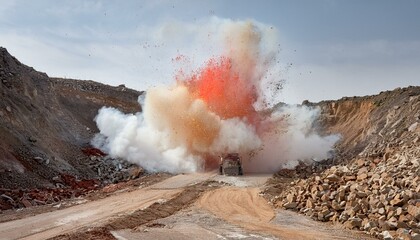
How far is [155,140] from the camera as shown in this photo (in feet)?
137

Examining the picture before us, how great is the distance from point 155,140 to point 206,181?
13.2 metres

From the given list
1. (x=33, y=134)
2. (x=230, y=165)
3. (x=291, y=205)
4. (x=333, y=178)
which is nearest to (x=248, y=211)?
(x=291, y=205)

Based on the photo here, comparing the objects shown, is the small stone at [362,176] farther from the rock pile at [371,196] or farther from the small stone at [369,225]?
the small stone at [369,225]

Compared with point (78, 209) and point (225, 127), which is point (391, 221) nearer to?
point (78, 209)

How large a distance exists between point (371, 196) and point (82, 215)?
11.7 m

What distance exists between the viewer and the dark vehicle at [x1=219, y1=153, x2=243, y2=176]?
34812mm


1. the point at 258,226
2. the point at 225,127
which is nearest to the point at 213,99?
the point at 225,127

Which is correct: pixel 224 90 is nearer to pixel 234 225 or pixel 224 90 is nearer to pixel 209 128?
pixel 209 128

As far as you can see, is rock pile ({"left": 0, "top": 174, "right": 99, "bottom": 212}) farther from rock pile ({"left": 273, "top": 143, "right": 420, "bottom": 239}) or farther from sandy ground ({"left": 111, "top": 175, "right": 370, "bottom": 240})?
rock pile ({"left": 273, "top": 143, "right": 420, "bottom": 239})

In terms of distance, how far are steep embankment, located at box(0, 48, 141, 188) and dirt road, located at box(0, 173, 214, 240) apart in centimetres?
685

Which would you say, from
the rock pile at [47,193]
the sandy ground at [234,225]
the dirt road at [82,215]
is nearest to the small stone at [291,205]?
the sandy ground at [234,225]

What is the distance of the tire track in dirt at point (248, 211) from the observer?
48.6 ft

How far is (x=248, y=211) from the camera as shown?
62.9ft

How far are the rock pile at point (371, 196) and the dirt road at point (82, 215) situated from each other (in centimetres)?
708
